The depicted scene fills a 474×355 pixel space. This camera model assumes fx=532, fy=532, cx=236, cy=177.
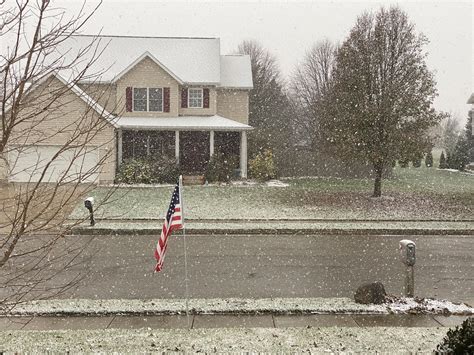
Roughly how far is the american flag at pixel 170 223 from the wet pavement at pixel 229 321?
33.9 inches

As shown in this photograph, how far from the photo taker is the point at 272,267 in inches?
465

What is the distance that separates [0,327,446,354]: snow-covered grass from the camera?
6.74 meters

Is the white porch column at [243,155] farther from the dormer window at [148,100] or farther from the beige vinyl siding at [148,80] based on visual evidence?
the dormer window at [148,100]

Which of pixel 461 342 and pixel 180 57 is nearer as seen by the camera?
pixel 461 342

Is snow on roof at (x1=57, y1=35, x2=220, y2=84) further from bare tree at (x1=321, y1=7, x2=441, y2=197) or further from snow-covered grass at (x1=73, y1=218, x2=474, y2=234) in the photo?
snow-covered grass at (x1=73, y1=218, x2=474, y2=234)

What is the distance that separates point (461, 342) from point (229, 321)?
394 cm

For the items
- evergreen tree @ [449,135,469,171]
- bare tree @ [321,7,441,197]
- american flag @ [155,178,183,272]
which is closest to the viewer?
american flag @ [155,178,183,272]

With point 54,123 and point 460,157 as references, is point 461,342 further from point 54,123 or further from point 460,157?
point 460,157

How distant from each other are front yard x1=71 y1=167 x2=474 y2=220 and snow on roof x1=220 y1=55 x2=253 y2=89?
7.69 metres

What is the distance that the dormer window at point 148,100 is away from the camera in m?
31.2

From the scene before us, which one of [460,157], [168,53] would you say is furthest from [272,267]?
[460,157]

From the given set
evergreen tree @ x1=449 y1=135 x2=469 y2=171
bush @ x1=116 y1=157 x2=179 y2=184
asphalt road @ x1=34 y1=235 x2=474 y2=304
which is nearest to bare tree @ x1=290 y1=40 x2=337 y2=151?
evergreen tree @ x1=449 y1=135 x2=469 y2=171

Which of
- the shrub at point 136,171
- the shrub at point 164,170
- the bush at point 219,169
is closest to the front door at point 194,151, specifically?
the bush at point 219,169

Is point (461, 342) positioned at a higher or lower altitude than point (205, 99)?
lower
